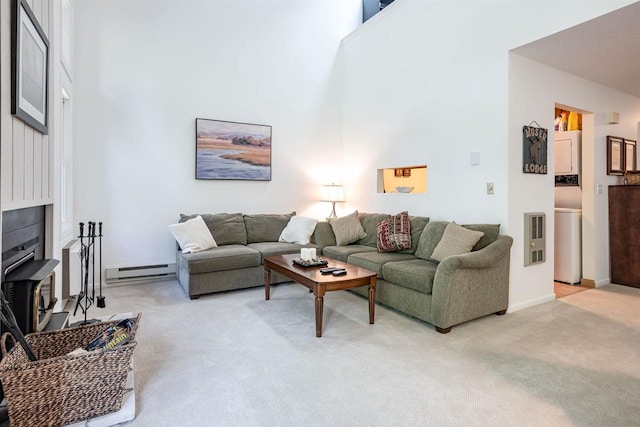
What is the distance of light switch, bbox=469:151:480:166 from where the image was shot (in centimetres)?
356

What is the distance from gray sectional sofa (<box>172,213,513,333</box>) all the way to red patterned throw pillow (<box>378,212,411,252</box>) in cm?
6

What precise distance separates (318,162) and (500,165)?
282 centimetres

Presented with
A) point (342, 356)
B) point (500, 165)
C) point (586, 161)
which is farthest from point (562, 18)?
point (342, 356)

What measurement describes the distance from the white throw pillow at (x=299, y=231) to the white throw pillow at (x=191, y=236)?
3.13ft

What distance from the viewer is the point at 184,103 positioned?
459 centimetres

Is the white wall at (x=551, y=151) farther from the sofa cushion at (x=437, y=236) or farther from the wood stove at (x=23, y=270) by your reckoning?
the wood stove at (x=23, y=270)

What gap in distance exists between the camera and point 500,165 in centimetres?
336

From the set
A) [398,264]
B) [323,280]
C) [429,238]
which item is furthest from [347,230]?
[323,280]

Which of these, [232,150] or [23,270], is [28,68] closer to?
[23,270]

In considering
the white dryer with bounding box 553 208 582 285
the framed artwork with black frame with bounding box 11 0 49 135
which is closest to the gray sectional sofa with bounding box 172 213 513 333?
the white dryer with bounding box 553 208 582 285

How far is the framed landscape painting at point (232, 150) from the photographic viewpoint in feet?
15.4

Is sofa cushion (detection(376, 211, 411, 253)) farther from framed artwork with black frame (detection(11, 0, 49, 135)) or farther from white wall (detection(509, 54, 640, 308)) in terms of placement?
framed artwork with black frame (detection(11, 0, 49, 135))

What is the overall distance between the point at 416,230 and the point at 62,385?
3.23m

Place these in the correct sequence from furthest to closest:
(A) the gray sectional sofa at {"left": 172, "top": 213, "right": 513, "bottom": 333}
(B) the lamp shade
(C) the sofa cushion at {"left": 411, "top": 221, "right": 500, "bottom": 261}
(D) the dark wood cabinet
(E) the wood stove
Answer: (B) the lamp shade < (D) the dark wood cabinet < (C) the sofa cushion at {"left": 411, "top": 221, "right": 500, "bottom": 261} < (A) the gray sectional sofa at {"left": 172, "top": 213, "right": 513, "bottom": 333} < (E) the wood stove
